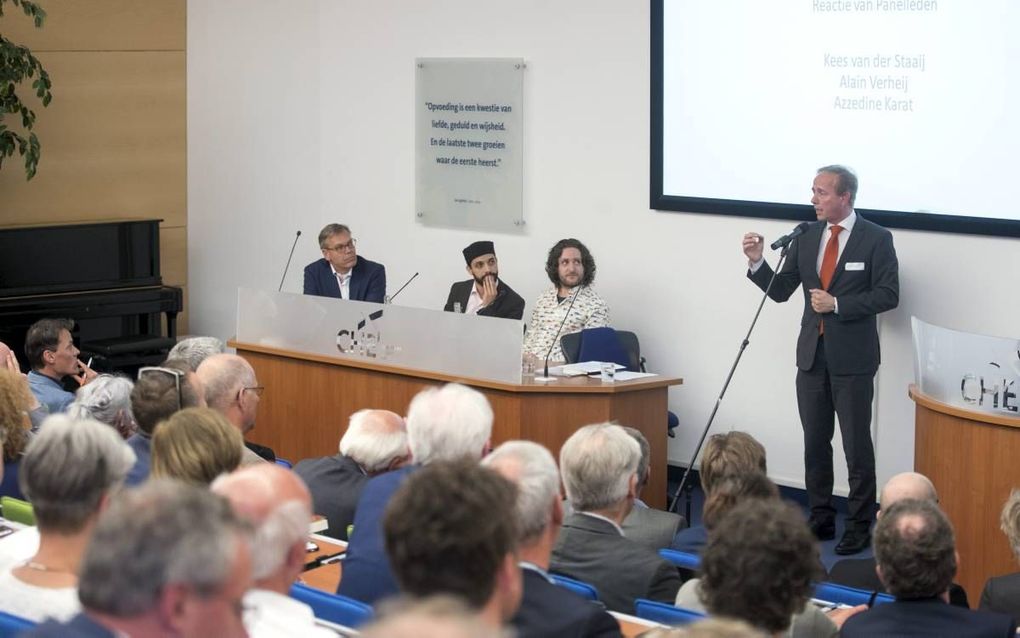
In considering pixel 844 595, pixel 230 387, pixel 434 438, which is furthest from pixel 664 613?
pixel 230 387

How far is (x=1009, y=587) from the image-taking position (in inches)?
147

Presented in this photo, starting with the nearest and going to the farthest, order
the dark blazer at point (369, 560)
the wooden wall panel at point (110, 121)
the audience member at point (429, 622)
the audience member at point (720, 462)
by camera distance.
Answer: the audience member at point (429, 622), the dark blazer at point (369, 560), the audience member at point (720, 462), the wooden wall panel at point (110, 121)

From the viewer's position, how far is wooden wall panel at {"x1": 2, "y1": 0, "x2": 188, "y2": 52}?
30.4ft

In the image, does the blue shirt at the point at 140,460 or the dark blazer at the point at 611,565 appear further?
the blue shirt at the point at 140,460

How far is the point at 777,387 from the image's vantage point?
736 cm

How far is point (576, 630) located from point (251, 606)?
597mm

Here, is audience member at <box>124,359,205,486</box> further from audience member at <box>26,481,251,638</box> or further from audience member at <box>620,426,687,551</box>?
audience member at <box>26,481,251,638</box>

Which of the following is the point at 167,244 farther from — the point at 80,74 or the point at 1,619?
the point at 1,619

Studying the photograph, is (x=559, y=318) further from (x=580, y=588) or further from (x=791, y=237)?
(x=580, y=588)

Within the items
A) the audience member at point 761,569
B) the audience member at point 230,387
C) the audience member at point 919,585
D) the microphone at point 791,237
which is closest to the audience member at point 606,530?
the audience member at point 919,585

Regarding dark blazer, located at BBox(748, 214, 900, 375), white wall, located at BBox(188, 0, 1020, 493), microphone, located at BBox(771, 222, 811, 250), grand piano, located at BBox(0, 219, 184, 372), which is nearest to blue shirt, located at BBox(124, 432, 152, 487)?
microphone, located at BBox(771, 222, 811, 250)

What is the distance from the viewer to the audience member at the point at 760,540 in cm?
264

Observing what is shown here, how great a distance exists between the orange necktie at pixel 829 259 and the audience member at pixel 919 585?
3.34 meters

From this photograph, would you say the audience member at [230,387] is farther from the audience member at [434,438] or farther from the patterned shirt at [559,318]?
the patterned shirt at [559,318]
